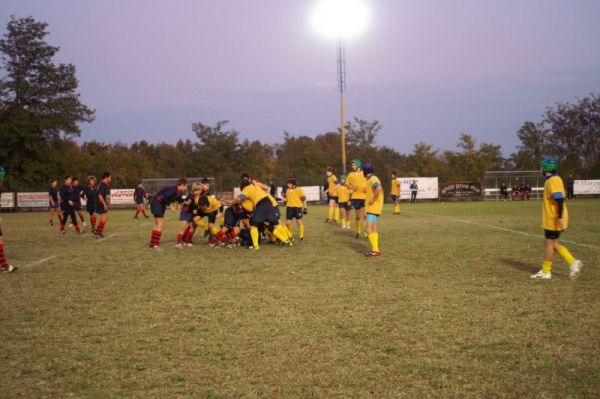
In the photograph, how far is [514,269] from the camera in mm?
9477

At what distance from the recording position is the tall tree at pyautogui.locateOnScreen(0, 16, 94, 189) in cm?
5256

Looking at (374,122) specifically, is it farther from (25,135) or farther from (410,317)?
(410,317)

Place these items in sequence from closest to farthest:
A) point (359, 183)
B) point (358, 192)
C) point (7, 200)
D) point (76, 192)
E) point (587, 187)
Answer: point (359, 183) < point (358, 192) < point (76, 192) < point (7, 200) < point (587, 187)

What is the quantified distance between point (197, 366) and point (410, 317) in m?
2.73

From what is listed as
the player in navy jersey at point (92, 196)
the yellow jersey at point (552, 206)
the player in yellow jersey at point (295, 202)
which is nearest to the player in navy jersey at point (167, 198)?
the player in yellow jersey at point (295, 202)

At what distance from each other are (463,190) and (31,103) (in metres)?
44.3

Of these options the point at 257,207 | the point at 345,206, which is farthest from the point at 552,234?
the point at 345,206

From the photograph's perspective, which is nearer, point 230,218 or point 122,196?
point 230,218

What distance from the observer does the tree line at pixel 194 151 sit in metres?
52.9

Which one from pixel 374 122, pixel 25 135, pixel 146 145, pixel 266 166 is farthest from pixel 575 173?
pixel 146 145

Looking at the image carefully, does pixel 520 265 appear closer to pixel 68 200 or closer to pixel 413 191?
pixel 68 200

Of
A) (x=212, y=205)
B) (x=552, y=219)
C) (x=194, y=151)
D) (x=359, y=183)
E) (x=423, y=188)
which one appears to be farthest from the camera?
(x=194, y=151)

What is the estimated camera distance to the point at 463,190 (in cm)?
4744

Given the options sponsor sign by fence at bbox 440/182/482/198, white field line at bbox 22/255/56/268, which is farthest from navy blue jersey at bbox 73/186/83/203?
sponsor sign by fence at bbox 440/182/482/198
